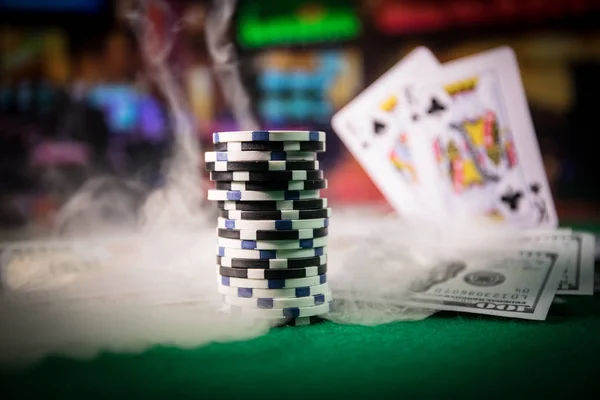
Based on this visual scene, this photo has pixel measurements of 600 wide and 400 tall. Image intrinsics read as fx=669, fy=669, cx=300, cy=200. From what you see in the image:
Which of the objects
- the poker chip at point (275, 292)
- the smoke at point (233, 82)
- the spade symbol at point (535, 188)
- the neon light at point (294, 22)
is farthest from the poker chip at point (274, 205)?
the neon light at point (294, 22)

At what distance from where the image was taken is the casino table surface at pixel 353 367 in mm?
1317

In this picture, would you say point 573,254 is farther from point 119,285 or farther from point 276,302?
point 119,285

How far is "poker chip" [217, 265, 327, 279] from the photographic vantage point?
1779mm

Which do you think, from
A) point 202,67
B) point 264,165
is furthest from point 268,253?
point 202,67

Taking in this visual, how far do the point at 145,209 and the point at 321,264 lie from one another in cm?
305

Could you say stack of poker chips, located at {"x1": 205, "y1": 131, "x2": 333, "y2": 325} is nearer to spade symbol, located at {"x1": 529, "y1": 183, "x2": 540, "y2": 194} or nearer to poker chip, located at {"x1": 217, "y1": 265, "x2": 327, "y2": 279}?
poker chip, located at {"x1": 217, "y1": 265, "x2": 327, "y2": 279}

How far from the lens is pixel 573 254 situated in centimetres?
250

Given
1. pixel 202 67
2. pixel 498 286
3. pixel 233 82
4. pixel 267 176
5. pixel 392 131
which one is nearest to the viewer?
pixel 267 176

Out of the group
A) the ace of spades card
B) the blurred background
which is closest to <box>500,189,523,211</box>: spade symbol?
the ace of spades card

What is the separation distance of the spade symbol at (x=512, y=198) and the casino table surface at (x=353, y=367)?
1.52 metres

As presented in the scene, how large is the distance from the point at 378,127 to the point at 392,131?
0.08 meters

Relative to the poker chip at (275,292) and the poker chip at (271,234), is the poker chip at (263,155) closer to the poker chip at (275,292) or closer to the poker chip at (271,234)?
the poker chip at (271,234)

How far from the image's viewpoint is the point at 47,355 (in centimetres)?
155

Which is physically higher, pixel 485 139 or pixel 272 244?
pixel 485 139
